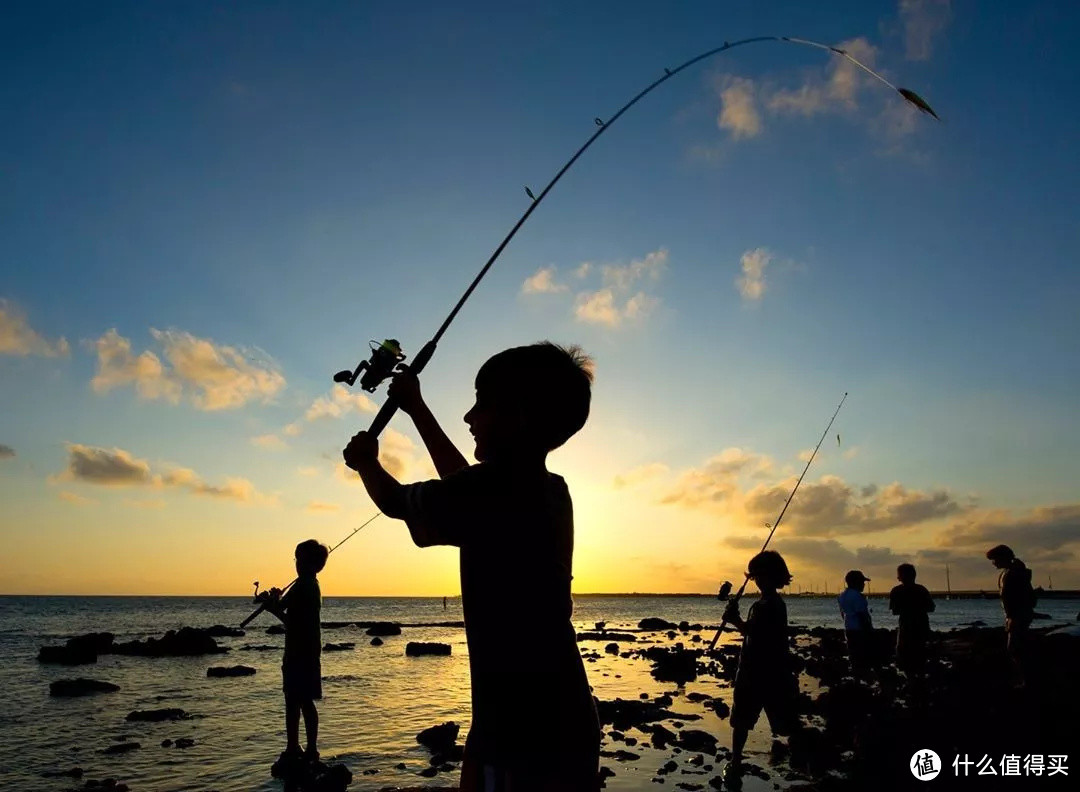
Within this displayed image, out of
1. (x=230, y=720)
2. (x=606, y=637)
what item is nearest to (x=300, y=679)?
(x=230, y=720)

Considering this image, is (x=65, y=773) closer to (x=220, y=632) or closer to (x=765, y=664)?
(x=765, y=664)

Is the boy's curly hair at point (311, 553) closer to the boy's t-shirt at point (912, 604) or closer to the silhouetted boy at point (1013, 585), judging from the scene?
the boy's t-shirt at point (912, 604)

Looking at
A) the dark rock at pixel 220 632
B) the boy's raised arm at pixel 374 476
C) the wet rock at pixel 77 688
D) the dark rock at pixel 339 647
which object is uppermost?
the boy's raised arm at pixel 374 476

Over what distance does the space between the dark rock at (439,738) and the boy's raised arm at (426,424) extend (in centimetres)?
1145

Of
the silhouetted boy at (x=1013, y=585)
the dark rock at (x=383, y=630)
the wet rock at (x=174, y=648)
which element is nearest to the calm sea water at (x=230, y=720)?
the wet rock at (x=174, y=648)

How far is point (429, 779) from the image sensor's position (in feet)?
33.6

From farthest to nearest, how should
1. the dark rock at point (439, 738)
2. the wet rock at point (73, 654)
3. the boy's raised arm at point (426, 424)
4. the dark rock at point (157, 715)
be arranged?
the wet rock at point (73, 654)
the dark rock at point (157, 715)
the dark rock at point (439, 738)
the boy's raised arm at point (426, 424)

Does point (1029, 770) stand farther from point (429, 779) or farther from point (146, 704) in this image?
point (146, 704)

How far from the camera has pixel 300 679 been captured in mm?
8938

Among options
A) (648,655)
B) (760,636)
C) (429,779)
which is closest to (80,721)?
(429,779)

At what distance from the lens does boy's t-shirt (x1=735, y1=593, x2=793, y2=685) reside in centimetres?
834

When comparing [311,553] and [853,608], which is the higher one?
[311,553]

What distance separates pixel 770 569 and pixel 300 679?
6195mm

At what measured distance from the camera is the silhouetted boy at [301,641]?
352 inches
